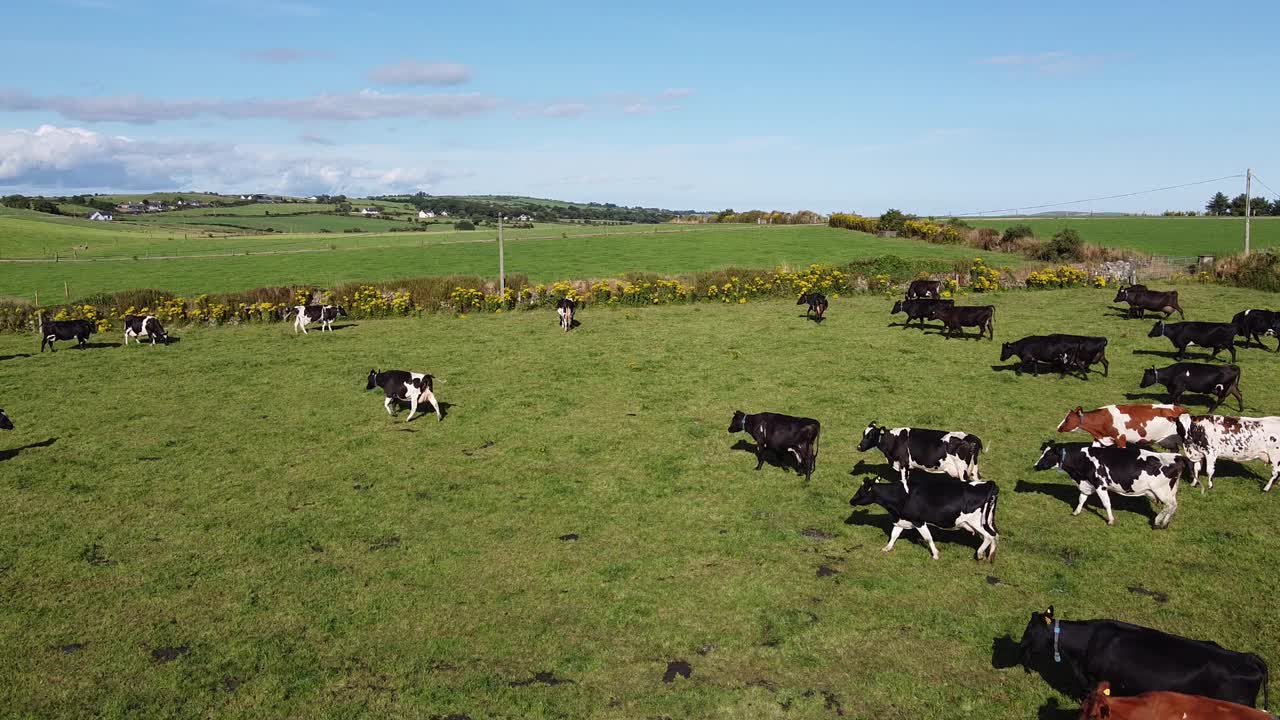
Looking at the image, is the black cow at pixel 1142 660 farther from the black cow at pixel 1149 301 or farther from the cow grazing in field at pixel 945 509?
the black cow at pixel 1149 301

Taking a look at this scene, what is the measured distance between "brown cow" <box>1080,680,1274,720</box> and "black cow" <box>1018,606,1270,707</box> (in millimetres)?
541

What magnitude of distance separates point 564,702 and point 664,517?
5.14 meters

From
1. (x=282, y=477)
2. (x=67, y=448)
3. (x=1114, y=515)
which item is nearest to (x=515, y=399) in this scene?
(x=282, y=477)

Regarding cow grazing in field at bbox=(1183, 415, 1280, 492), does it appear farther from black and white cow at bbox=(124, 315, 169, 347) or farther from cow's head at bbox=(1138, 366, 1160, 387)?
black and white cow at bbox=(124, 315, 169, 347)

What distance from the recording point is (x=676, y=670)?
348 inches


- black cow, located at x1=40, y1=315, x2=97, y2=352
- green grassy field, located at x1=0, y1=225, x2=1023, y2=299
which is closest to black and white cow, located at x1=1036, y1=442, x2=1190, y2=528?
black cow, located at x1=40, y1=315, x2=97, y2=352

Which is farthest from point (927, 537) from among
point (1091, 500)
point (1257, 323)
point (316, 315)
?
point (316, 315)

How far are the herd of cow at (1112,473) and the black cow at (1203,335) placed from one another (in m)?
0.04

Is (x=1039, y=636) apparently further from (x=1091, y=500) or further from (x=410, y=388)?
(x=410, y=388)

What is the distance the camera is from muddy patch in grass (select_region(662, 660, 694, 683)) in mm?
8695

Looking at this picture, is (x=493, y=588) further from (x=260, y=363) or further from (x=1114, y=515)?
(x=260, y=363)

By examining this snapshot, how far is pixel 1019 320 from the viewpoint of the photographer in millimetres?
31016

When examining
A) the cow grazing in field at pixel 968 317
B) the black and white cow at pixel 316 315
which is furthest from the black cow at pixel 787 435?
the black and white cow at pixel 316 315

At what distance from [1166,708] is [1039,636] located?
1.82 metres
